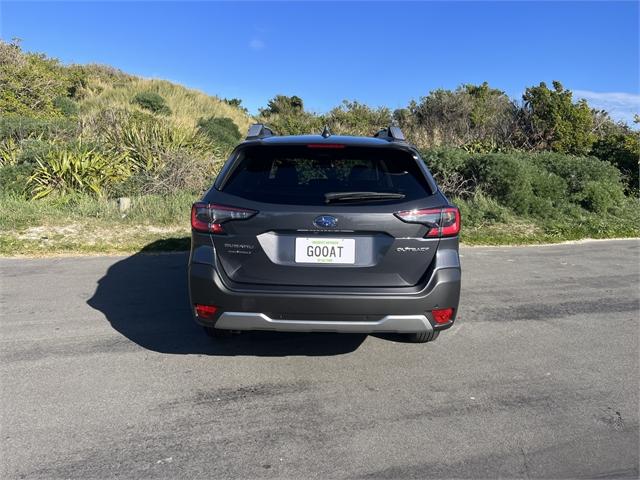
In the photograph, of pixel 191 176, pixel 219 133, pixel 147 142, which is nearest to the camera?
pixel 191 176

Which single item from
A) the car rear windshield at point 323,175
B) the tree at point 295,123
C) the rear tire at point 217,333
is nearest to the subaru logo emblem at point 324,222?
the car rear windshield at point 323,175

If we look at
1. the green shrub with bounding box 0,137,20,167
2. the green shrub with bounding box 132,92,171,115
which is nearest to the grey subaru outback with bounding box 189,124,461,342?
the green shrub with bounding box 0,137,20,167

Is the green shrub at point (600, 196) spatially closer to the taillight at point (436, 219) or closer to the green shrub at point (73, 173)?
the taillight at point (436, 219)

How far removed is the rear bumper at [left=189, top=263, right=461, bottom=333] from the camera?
3365 mm

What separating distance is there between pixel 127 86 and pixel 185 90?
3.28 meters

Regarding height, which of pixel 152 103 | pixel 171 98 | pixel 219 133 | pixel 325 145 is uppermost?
pixel 171 98

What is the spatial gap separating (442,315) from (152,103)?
23000 millimetres

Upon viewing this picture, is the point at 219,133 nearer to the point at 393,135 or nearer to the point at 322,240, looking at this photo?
the point at 393,135

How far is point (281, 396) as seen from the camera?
3.46 m

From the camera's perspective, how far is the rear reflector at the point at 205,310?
3510mm

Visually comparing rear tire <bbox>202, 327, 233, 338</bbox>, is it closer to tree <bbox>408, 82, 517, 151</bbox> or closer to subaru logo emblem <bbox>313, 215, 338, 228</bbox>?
subaru logo emblem <bbox>313, 215, 338, 228</bbox>

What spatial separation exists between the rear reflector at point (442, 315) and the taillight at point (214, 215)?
1.40m

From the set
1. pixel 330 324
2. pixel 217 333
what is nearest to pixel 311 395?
pixel 330 324

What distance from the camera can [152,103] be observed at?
23.8m
